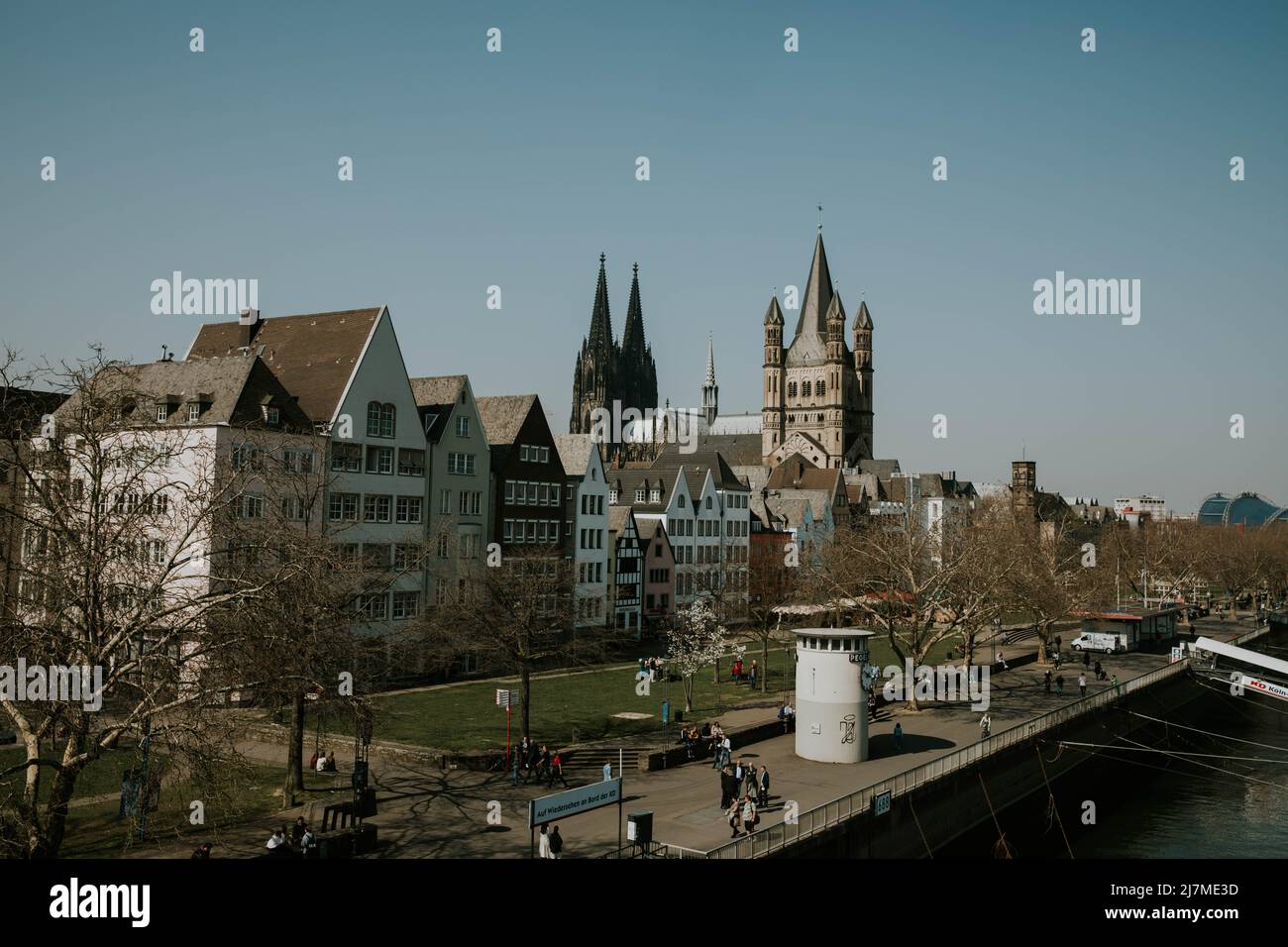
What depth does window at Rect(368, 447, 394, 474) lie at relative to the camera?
56.4 metres

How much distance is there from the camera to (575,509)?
73062 mm

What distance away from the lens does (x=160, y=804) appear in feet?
95.1

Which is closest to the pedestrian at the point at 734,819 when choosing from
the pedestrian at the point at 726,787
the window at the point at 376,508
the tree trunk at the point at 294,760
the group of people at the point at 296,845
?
the pedestrian at the point at 726,787

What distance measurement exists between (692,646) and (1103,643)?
45.0 m

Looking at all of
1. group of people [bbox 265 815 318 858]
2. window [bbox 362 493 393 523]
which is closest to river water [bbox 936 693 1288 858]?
group of people [bbox 265 815 318 858]

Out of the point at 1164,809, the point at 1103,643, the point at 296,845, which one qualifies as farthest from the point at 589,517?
the point at 296,845

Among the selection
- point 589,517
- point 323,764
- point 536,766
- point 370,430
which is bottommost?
point 536,766

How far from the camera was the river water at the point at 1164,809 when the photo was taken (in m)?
39.6

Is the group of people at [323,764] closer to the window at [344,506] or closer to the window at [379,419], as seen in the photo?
the window at [344,506]

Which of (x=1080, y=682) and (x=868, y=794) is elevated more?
(x=868, y=794)

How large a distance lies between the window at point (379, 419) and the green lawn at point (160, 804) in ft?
79.6

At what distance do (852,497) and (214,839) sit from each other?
117 m

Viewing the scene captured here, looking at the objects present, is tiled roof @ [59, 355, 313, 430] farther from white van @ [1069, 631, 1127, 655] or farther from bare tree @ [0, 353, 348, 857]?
white van @ [1069, 631, 1127, 655]

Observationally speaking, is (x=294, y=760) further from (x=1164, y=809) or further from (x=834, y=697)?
(x=1164, y=809)
